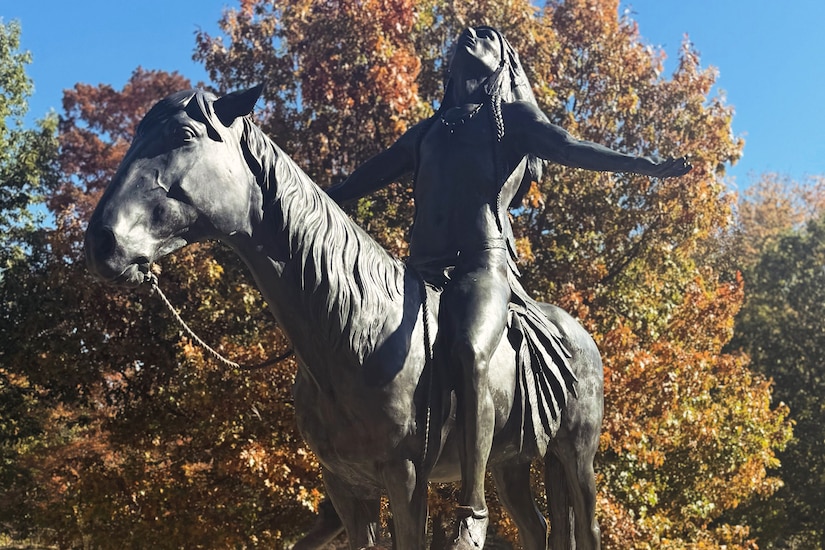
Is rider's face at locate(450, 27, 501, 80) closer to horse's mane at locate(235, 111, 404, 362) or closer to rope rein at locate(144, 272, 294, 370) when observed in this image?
horse's mane at locate(235, 111, 404, 362)

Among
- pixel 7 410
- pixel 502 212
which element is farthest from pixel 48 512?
pixel 502 212

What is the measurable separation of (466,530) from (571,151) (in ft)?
4.79

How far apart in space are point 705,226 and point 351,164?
564cm

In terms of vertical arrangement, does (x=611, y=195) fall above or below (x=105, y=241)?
above

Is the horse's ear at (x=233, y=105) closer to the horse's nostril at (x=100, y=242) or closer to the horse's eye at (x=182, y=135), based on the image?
the horse's eye at (x=182, y=135)

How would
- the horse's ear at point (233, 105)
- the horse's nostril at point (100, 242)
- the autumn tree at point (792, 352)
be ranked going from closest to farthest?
the horse's nostril at point (100, 242) < the horse's ear at point (233, 105) < the autumn tree at point (792, 352)

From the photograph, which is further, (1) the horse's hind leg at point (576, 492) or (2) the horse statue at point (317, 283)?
(1) the horse's hind leg at point (576, 492)

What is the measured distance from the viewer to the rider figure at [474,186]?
3.03 metres

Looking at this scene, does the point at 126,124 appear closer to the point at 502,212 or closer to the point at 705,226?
the point at 705,226

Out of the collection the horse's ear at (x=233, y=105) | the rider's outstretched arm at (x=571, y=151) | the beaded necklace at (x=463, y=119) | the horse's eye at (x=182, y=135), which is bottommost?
the horse's eye at (x=182, y=135)

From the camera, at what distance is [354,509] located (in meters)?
3.24

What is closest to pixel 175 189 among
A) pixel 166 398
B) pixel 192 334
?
pixel 192 334

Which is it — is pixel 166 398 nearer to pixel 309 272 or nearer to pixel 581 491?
pixel 581 491

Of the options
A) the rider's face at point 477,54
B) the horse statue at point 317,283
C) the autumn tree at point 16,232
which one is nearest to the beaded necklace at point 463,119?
the rider's face at point 477,54
